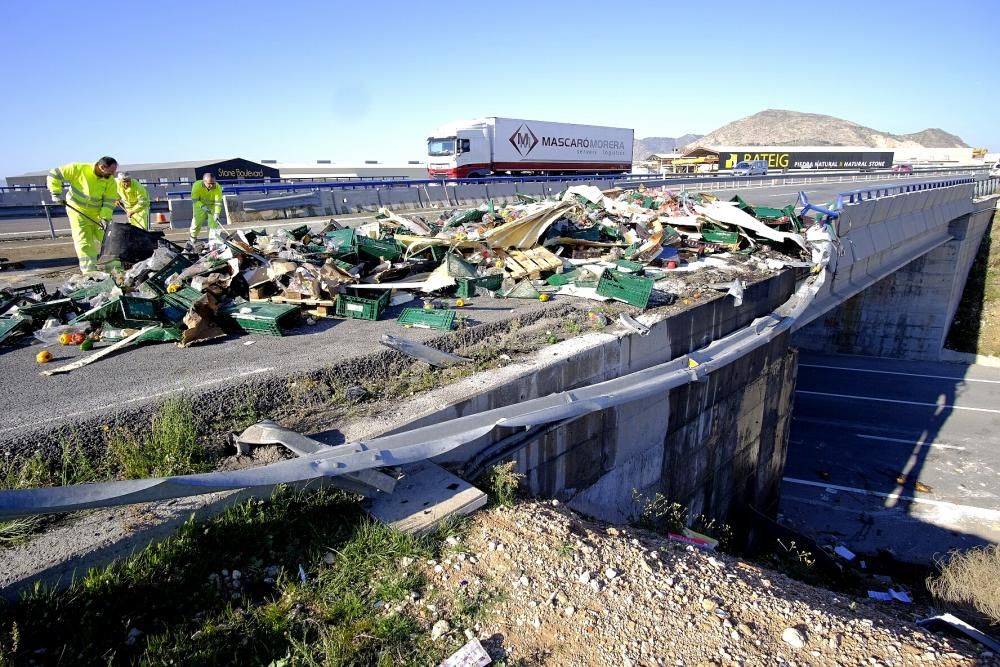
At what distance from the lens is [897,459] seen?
46.6 ft

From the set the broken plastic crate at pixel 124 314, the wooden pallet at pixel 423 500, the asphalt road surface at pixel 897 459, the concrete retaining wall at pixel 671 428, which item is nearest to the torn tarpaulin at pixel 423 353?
the concrete retaining wall at pixel 671 428

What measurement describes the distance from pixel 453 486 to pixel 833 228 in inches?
409

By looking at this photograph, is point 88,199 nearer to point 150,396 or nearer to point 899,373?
point 150,396

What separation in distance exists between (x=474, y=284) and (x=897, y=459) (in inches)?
486

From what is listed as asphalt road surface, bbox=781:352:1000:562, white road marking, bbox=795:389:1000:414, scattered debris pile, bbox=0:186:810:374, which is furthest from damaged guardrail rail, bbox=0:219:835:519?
white road marking, bbox=795:389:1000:414

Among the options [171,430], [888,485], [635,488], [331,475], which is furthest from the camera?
[888,485]

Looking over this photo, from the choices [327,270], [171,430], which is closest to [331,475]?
[171,430]

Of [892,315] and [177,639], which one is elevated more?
[177,639]

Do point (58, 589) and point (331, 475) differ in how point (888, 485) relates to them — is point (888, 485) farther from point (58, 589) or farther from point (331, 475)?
point (58, 589)

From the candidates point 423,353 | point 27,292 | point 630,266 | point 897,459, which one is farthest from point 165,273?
point 897,459

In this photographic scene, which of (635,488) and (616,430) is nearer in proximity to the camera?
(616,430)

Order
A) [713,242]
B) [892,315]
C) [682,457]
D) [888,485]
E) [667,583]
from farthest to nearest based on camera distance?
[892,315] < [888,485] < [713,242] < [682,457] < [667,583]

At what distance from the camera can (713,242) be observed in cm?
1092

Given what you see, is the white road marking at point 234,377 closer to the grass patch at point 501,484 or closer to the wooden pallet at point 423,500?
the wooden pallet at point 423,500
